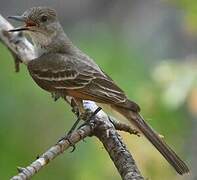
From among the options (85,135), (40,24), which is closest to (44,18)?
(40,24)

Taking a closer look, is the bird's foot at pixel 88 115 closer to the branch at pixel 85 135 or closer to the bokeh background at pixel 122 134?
the branch at pixel 85 135

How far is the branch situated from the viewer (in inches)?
194

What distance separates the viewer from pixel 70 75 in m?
6.21

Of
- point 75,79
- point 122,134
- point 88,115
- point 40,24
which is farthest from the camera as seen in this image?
point 122,134

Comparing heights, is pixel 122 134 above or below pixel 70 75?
below

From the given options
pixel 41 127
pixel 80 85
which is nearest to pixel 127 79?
pixel 41 127

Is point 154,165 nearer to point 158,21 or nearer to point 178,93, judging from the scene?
point 178,93

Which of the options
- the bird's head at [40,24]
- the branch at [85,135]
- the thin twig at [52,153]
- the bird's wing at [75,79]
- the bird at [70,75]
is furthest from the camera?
the bird's head at [40,24]

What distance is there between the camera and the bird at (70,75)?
224 inches

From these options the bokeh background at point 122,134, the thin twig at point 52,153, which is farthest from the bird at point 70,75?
the bokeh background at point 122,134

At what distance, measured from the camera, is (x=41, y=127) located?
7098 mm

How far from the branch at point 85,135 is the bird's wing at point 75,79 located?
15 centimetres

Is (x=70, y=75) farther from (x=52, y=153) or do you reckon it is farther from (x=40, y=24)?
(x=52, y=153)

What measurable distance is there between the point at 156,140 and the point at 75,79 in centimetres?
88
